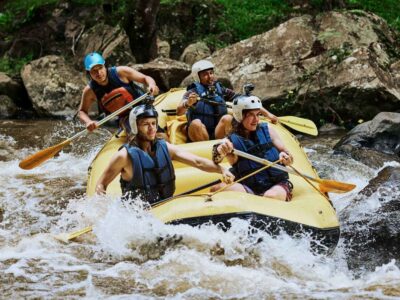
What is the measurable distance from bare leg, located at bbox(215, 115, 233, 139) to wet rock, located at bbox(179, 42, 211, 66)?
234 inches

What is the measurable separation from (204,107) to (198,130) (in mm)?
265

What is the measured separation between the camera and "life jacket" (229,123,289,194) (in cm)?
509

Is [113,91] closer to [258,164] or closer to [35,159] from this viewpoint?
[35,159]

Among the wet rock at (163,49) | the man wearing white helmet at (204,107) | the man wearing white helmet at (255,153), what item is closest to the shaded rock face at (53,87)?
the wet rock at (163,49)

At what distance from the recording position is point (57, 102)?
11.6m

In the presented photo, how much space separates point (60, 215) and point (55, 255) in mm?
1613

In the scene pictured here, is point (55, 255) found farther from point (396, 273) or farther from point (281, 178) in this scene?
point (396, 273)

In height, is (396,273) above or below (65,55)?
above

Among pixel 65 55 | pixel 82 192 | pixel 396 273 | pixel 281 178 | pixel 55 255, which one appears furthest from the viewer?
pixel 65 55

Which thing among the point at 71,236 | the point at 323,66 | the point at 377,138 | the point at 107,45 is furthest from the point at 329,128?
the point at 71,236

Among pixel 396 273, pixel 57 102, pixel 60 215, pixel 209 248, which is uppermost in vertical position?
pixel 209 248

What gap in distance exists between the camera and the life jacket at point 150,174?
4875 millimetres

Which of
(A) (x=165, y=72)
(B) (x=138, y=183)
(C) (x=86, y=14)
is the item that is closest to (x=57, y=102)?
(A) (x=165, y=72)

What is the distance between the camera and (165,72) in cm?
1127
